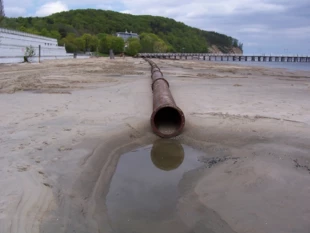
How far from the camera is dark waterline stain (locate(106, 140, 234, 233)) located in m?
4.51

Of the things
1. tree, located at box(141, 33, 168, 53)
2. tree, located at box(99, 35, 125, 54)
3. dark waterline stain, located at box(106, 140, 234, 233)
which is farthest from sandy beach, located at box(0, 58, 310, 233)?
tree, located at box(141, 33, 168, 53)

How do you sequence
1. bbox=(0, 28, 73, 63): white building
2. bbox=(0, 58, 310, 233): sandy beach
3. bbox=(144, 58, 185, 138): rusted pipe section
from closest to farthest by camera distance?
bbox=(0, 58, 310, 233): sandy beach
bbox=(144, 58, 185, 138): rusted pipe section
bbox=(0, 28, 73, 63): white building

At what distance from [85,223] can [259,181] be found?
2.95 meters

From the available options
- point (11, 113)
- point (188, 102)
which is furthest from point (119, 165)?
point (188, 102)

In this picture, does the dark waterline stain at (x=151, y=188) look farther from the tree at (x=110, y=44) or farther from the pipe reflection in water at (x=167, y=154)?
the tree at (x=110, y=44)

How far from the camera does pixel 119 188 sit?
560 cm

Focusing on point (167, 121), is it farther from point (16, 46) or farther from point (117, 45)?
point (117, 45)

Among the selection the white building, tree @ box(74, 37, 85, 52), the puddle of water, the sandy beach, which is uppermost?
tree @ box(74, 37, 85, 52)

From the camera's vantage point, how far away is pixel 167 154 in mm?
7496

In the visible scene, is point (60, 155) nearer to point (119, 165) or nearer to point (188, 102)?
point (119, 165)

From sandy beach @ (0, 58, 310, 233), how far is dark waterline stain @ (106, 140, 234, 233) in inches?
5.7

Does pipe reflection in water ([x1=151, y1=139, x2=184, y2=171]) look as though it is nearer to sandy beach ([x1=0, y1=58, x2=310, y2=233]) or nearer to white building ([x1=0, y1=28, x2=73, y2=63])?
sandy beach ([x1=0, y1=58, x2=310, y2=233])

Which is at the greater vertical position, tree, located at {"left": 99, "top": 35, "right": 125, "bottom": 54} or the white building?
tree, located at {"left": 99, "top": 35, "right": 125, "bottom": 54}

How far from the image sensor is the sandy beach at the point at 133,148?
451 centimetres
